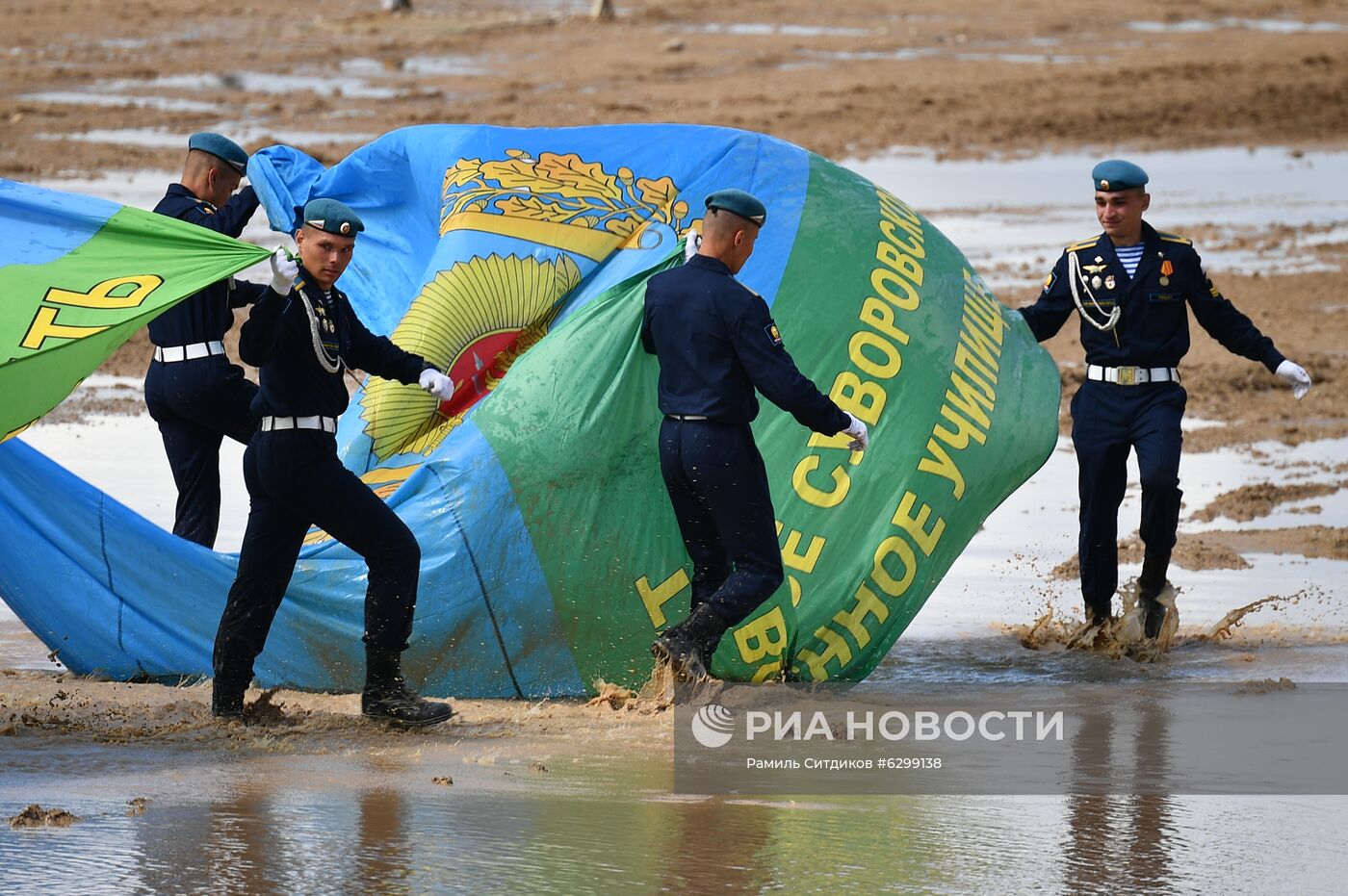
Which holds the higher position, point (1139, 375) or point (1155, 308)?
point (1155, 308)

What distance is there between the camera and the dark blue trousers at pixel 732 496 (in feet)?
18.7

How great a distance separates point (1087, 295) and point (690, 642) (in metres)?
2.33

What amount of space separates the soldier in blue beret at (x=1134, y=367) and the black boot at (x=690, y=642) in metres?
1.95

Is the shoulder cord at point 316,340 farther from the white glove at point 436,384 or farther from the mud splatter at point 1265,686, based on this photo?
the mud splatter at point 1265,686

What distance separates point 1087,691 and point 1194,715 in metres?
0.43

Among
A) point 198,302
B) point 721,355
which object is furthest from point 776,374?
point 198,302

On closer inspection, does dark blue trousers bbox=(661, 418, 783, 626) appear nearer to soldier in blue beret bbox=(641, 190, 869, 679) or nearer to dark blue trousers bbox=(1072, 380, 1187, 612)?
soldier in blue beret bbox=(641, 190, 869, 679)

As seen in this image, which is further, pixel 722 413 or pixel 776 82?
pixel 776 82

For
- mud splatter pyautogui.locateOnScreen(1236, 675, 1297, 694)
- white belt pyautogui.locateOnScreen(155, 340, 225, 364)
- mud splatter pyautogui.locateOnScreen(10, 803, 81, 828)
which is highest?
white belt pyautogui.locateOnScreen(155, 340, 225, 364)

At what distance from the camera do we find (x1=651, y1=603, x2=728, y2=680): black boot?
5688mm

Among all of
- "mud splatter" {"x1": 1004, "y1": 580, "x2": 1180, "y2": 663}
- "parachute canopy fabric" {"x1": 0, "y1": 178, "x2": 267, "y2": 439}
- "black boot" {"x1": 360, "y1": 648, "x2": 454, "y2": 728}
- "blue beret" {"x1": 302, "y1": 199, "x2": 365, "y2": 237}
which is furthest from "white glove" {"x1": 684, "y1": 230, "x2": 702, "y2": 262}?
"mud splatter" {"x1": 1004, "y1": 580, "x2": 1180, "y2": 663}

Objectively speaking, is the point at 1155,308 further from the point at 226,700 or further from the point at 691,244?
the point at 226,700

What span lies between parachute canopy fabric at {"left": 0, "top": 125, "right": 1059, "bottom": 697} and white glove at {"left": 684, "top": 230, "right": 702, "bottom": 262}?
0.35 feet

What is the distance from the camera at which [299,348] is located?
18.1 feet
